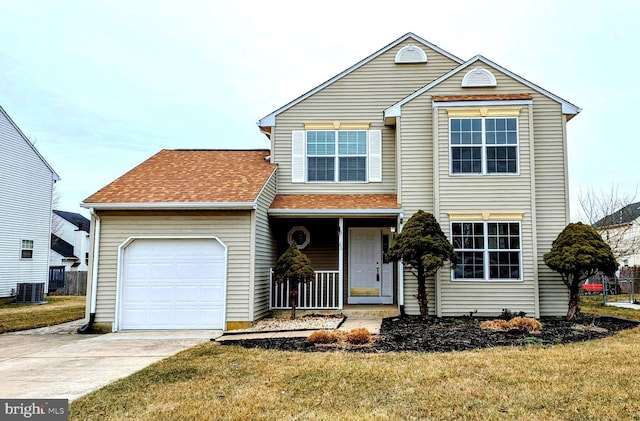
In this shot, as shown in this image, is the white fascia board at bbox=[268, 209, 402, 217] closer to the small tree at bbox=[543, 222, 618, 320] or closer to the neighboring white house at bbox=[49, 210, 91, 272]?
the small tree at bbox=[543, 222, 618, 320]

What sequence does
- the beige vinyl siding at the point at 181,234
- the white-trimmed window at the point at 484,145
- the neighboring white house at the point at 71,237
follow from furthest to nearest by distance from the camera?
the neighboring white house at the point at 71,237
the white-trimmed window at the point at 484,145
the beige vinyl siding at the point at 181,234

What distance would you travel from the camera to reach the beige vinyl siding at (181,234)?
10984 millimetres

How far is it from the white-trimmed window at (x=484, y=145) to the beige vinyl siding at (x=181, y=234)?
570 centimetres

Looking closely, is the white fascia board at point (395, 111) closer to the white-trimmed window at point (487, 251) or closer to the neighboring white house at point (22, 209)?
the white-trimmed window at point (487, 251)

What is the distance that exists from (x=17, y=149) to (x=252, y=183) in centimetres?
1449

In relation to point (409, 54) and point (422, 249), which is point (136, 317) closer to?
point (422, 249)

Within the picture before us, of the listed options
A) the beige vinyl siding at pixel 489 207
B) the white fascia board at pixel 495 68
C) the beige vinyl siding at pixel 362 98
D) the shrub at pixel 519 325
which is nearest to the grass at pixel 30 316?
the beige vinyl siding at pixel 362 98

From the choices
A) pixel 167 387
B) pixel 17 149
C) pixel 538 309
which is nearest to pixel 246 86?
pixel 17 149

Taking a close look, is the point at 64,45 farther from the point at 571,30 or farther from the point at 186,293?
the point at 571,30

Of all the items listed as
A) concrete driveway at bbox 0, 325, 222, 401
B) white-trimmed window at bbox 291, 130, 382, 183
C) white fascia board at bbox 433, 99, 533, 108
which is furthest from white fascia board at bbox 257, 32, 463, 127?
concrete driveway at bbox 0, 325, 222, 401

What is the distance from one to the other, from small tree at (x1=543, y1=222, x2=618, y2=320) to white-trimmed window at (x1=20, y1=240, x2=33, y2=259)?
21.1 meters

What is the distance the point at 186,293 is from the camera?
11.1m

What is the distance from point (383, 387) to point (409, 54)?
10845 mm

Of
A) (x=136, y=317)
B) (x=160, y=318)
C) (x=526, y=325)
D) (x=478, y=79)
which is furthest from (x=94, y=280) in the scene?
(x=478, y=79)
